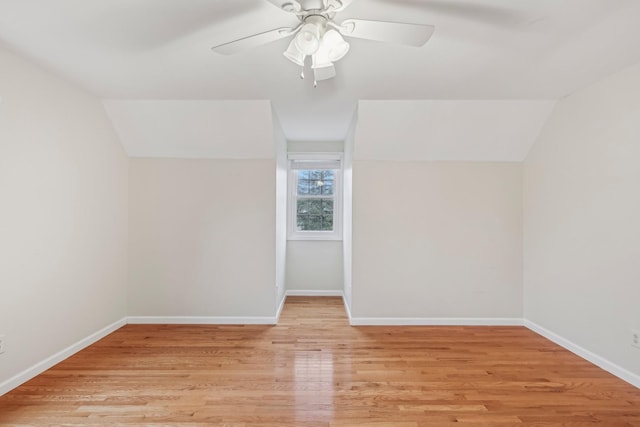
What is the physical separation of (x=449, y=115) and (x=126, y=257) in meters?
3.69

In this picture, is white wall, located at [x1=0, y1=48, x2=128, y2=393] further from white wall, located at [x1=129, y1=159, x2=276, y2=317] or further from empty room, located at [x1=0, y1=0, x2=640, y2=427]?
white wall, located at [x1=129, y1=159, x2=276, y2=317]

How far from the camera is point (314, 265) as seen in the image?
489cm

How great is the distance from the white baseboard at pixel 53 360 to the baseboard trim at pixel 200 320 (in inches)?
8.9

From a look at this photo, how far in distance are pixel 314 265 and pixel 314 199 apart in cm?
100

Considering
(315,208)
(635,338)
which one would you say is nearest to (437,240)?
(635,338)

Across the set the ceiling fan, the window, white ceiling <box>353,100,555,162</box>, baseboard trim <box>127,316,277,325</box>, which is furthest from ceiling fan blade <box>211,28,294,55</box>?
the window

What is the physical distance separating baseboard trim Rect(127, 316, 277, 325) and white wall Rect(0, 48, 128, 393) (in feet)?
0.92

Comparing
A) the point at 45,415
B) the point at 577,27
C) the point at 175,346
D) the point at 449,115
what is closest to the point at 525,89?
the point at 449,115

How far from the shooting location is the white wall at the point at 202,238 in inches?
141

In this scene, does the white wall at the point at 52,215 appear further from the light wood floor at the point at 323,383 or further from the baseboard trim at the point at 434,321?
the baseboard trim at the point at 434,321

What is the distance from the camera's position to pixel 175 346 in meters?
2.98

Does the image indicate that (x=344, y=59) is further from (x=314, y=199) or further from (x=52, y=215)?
(x=314, y=199)

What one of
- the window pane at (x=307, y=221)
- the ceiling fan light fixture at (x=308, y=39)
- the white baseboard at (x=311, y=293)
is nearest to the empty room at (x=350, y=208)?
the ceiling fan light fixture at (x=308, y=39)

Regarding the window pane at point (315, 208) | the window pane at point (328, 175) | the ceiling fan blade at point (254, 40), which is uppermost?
the ceiling fan blade at point (254, 40)
